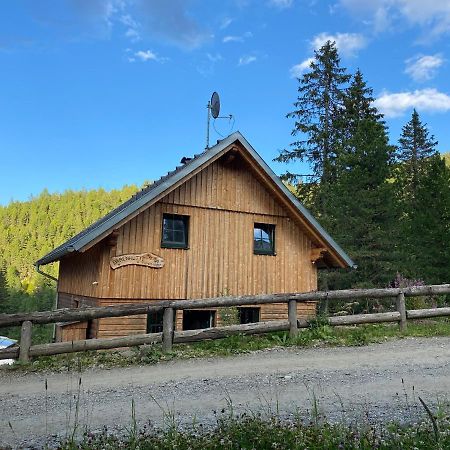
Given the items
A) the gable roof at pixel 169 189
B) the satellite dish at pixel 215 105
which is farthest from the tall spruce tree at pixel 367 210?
the satellite dish at pixel 215 105

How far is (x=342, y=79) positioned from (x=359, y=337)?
82.2 feet

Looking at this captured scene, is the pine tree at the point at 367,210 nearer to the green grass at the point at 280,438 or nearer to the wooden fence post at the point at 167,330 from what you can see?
the wooden fence post at the point at 167,330

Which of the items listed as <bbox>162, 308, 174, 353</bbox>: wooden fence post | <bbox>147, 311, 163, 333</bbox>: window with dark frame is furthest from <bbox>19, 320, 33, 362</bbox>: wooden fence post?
<bbox>147, 311, 163, 333</bbox>: window with dark frame

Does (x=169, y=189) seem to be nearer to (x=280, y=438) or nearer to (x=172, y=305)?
(x=172, y=305)

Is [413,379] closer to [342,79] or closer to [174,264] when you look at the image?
[174,264]

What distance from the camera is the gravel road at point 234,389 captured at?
608 centimetres

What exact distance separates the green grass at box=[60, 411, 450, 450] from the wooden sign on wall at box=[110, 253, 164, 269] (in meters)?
9.08

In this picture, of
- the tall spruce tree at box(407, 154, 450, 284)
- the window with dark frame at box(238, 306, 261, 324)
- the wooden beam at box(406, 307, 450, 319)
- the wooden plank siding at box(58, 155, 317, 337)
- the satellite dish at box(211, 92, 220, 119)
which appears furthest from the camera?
the tall spruce tree at box(407, 154, 450, 284)

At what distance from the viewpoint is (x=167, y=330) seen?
35.2ft

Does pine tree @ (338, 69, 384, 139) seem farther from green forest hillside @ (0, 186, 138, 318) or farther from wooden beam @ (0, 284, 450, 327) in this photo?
green forest hillside @ (0, 186, 138, 318)

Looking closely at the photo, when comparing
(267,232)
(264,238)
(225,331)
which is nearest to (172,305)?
(225,331)

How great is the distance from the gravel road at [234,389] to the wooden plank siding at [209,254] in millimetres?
4709

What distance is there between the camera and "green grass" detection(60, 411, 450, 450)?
433 cm

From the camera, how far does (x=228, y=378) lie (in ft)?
27.7
